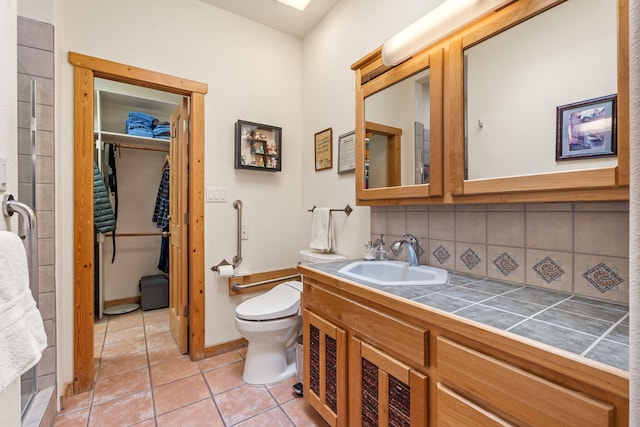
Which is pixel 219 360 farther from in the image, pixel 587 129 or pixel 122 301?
pixel 587 129

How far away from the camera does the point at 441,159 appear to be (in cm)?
128

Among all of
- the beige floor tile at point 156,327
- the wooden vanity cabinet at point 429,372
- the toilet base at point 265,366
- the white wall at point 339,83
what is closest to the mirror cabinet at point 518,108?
the white wall at point 339,83

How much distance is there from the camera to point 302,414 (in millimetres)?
1579

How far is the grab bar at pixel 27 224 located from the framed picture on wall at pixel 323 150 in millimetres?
1663

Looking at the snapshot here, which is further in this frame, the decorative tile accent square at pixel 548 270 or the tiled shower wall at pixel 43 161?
the tiled shower wall at pixel 43 161

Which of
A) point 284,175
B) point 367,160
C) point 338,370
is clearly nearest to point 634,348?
point 338,370

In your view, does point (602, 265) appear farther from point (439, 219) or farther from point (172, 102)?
point (172, 102)

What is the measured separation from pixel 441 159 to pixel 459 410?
92 cm

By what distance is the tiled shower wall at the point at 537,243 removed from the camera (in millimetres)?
970

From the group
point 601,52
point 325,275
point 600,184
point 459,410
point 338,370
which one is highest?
point 601,52

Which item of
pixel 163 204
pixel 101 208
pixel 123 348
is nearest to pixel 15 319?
pixel 123 348

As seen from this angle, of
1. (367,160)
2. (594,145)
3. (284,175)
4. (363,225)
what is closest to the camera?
(594,145)

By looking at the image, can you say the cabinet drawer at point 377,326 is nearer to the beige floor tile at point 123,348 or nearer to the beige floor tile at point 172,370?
the beige floor tile at point 172,370

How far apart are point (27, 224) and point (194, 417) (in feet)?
3.95
